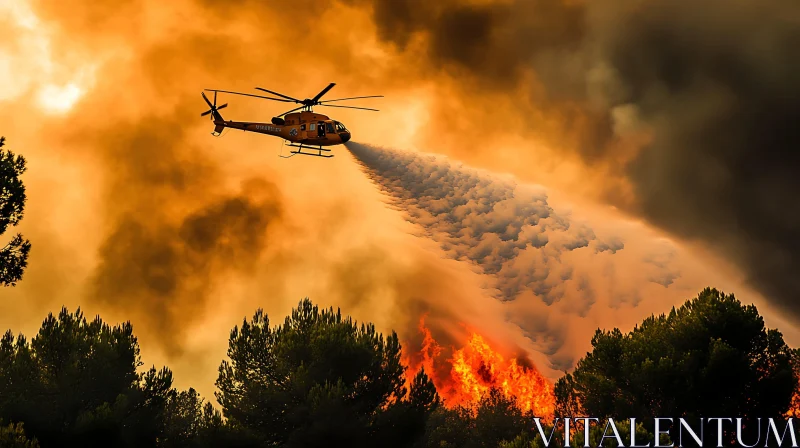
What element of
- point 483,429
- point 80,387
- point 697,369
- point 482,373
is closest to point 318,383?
point 80,387

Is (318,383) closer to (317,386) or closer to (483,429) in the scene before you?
(317,386)

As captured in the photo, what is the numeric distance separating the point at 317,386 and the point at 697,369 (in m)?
27.2

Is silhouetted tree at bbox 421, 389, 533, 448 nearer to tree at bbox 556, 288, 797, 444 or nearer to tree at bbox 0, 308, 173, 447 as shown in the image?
tree at bbox 556, 288, 797, 444

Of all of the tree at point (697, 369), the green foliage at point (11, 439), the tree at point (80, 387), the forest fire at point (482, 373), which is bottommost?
the green foliage at point (11, 439)

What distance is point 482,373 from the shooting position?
185 metres

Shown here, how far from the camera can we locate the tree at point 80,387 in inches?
2095

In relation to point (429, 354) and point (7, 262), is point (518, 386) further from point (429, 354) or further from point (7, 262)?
point (7, 262)

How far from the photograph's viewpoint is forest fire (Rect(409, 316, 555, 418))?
173 m

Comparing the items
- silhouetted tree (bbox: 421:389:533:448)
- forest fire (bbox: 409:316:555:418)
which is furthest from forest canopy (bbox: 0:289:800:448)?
forest fire (bbox: 409:316:555:418)

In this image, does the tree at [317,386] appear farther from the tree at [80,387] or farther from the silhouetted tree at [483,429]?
the silhouetted tree at [483,429]

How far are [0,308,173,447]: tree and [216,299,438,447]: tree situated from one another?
227 inches

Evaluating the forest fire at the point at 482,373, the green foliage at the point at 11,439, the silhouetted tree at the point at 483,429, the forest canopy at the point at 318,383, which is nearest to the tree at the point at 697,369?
the forest canopy at the point at 318,383

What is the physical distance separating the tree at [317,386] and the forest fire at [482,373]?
107 meters

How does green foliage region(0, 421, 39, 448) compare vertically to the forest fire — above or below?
below
